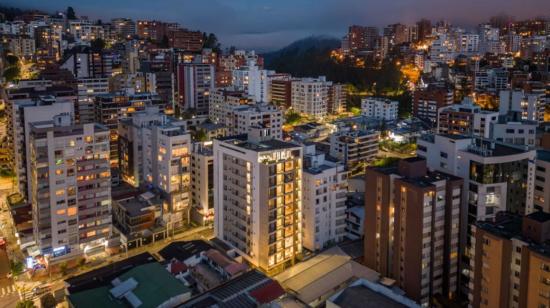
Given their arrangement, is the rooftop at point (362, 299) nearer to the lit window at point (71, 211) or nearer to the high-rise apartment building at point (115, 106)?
the lit window at point (71, 211)

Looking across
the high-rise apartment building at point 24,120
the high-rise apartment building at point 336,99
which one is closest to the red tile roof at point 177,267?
the high-rise apartment building at point 24,120

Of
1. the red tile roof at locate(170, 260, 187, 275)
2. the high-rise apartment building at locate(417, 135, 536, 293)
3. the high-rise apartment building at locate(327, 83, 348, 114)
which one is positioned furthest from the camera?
the high-rise apartment building at locate(327, 83, 348, 114)

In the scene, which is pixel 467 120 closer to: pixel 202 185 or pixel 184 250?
pixel 202 185

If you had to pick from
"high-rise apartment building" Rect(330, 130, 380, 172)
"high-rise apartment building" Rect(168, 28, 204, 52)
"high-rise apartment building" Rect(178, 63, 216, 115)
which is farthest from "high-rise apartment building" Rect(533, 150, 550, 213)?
"high-rise apartment building" Rect(168, 28, 204, 52)

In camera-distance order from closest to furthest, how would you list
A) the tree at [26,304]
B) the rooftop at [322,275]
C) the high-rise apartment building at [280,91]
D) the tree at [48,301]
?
the tree at [26,304], the tree at [48,301], the rooftop at [322,275], the high-rise apartment building at [280,91]

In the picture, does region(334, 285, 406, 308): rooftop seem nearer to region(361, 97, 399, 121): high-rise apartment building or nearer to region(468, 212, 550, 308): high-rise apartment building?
region(468, 212, 550, 308): high-rise apartment building

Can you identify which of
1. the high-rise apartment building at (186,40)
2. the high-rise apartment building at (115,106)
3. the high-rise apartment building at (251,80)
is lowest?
the high-rise apartment building at (115,106)

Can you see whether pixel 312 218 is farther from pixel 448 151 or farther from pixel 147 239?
pixel 147 239
